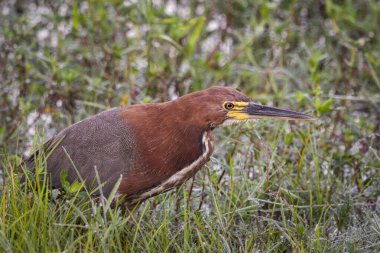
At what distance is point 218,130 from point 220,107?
54.3 inches

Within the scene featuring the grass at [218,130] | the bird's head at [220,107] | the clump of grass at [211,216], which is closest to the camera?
the clump of grass at [211,216]

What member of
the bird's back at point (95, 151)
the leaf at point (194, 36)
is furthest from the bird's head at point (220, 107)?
the leaf at point (194, 36)

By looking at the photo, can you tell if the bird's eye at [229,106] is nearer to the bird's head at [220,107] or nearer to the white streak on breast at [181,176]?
the bird's head at [220,107]

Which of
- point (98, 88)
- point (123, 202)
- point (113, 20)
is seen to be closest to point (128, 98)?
point (98, 88)

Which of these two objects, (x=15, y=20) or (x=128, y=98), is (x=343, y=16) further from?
(x=15, y=20)

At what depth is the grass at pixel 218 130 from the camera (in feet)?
10.8

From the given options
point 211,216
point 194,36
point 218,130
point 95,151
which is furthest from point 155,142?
point 194,36

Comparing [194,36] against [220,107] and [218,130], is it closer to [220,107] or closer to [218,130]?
[218,130]

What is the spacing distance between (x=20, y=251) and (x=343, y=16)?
392 cm

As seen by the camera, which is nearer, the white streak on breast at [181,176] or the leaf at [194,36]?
the white streak on breast at [181,176]

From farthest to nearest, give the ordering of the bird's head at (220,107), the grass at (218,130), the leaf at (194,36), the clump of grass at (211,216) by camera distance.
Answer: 1. the leaf at (194,36)
2. the bird's head at (220,107)
3. the grass at (218,130)
4. the clump of grass at (211,216)

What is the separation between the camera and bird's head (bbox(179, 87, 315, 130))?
3420mm

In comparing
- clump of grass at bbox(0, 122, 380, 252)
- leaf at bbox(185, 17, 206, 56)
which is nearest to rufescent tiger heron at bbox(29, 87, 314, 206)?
clump of grass at bbox(0, 122, 380, 252)

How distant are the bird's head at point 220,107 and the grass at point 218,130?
14.7 inches
